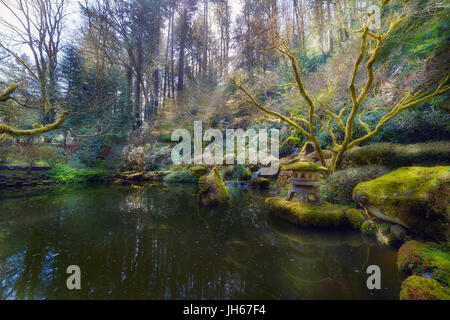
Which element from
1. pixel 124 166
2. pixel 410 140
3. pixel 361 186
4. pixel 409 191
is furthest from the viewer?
pixel 124 166

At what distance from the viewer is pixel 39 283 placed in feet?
7.13

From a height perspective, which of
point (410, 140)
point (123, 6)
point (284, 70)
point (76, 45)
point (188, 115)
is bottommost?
point (410, 140)

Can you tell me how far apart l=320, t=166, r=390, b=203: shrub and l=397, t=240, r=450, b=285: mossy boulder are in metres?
2.30

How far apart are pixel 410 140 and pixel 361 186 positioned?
15.7 ft

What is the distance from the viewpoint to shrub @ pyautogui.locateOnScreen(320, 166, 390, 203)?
4676 mm

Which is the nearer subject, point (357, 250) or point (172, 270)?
point (172, 270)

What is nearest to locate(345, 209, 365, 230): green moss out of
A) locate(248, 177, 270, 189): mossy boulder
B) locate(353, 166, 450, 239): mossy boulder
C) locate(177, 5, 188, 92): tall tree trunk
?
locate(353, 166, 450, 239): mossy boulder

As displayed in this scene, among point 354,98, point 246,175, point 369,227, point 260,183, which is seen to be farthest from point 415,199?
point 246,175

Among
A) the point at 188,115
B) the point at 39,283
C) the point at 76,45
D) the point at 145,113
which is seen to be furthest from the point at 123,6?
the point at 39,283

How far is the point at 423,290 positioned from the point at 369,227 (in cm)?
230

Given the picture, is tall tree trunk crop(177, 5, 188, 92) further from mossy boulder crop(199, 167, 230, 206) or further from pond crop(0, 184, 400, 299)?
pond crop(0, 184, 400, 299)

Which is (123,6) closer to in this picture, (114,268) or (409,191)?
(114,268)

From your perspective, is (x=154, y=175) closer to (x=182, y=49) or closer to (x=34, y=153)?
(x=34, y=153)

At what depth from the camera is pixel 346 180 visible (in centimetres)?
497
